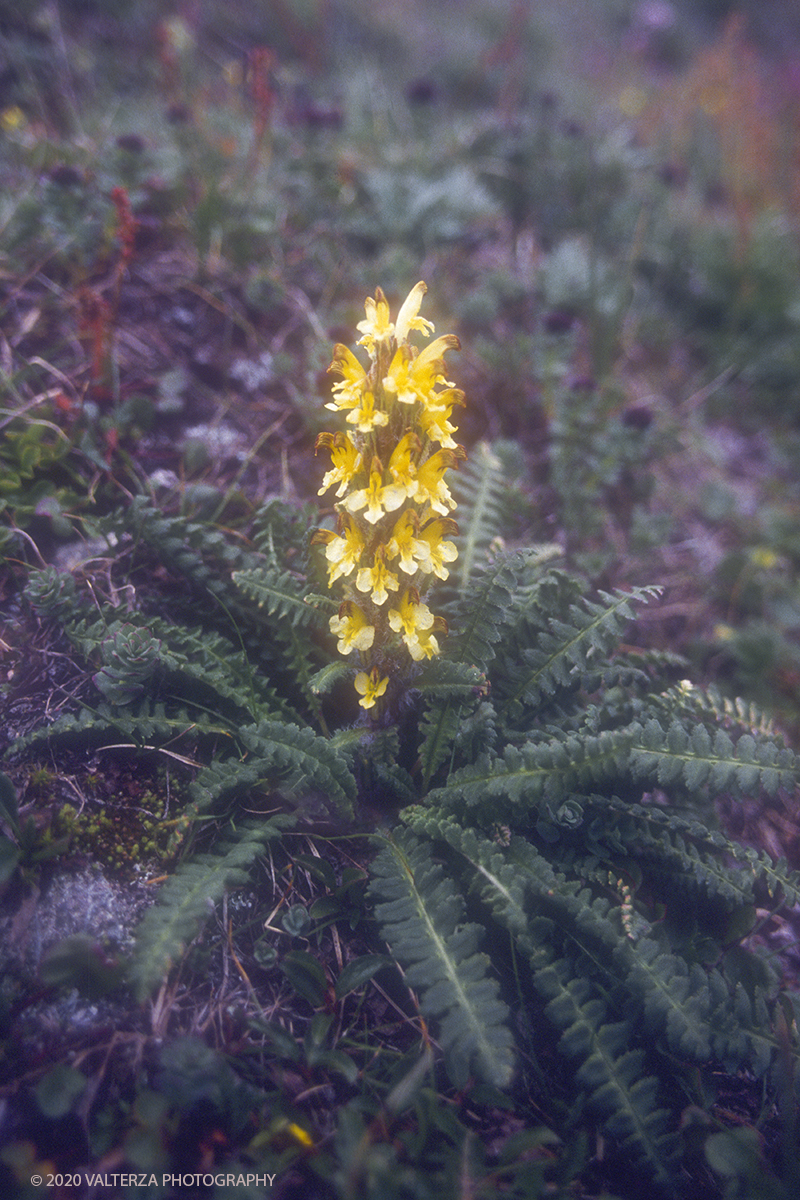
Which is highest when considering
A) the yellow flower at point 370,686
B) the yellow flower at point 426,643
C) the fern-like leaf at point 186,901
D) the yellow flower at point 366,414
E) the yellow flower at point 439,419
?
the yellow flower at point 439,419

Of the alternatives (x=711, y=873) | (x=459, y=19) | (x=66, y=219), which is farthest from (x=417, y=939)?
(x=459, y=19)

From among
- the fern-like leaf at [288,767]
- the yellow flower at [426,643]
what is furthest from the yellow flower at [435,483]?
the fern-like leaf at [288,767]

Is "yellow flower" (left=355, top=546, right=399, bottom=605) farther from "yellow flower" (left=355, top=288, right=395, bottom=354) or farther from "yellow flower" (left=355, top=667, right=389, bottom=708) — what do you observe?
"yellow flower" (left=355, top=288, right=395, bottom=354)

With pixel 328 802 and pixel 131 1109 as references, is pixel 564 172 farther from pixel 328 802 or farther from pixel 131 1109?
pixel 131 1109

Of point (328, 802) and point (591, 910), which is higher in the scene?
point (328, 802)

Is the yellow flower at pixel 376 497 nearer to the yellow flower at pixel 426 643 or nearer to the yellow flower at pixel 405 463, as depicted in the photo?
the yellow flower at pixel 405 463

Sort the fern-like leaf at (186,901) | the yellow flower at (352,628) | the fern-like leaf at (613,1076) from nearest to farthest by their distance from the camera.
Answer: the fern-like leaf at (186,901) < the fern-like leaf at (613,1076) < the yellow flower at (352,628)

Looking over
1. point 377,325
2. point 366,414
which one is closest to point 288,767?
point 366,414
